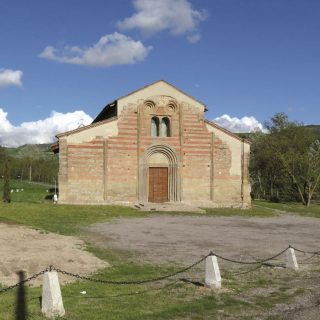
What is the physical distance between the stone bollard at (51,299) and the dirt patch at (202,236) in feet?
21.6

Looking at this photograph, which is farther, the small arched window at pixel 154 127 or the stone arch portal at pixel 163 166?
the small arched window at pixel 154 127

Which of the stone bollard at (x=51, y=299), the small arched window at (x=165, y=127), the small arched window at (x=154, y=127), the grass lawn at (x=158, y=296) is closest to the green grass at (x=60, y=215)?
the small arched window at (x=154, y=127)

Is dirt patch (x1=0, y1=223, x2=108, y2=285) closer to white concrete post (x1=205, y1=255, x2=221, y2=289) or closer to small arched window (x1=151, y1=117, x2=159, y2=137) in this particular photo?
white concrete post (x1=205, y1=255, x2=221, y2=289)

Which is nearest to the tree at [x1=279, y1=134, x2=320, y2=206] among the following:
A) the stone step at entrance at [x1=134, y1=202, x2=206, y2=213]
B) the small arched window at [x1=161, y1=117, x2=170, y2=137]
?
the small arched window at [x1=161, y1=117, x2=170, y2=137]

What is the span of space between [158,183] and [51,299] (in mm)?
28094

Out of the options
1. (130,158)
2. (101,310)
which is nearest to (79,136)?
(130,158)

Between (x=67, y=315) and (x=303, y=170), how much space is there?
143ft

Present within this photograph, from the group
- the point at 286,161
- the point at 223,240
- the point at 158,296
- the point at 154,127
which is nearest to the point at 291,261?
the point at 223,240

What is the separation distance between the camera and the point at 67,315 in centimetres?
916

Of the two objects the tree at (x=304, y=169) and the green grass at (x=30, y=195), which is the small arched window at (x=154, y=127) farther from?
the tree at (x=304, y=169)

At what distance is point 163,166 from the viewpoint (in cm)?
3691

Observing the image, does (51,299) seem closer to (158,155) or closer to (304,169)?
(158,155)

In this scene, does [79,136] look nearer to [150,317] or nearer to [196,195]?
[196,195]

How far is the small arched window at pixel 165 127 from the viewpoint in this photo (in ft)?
122
